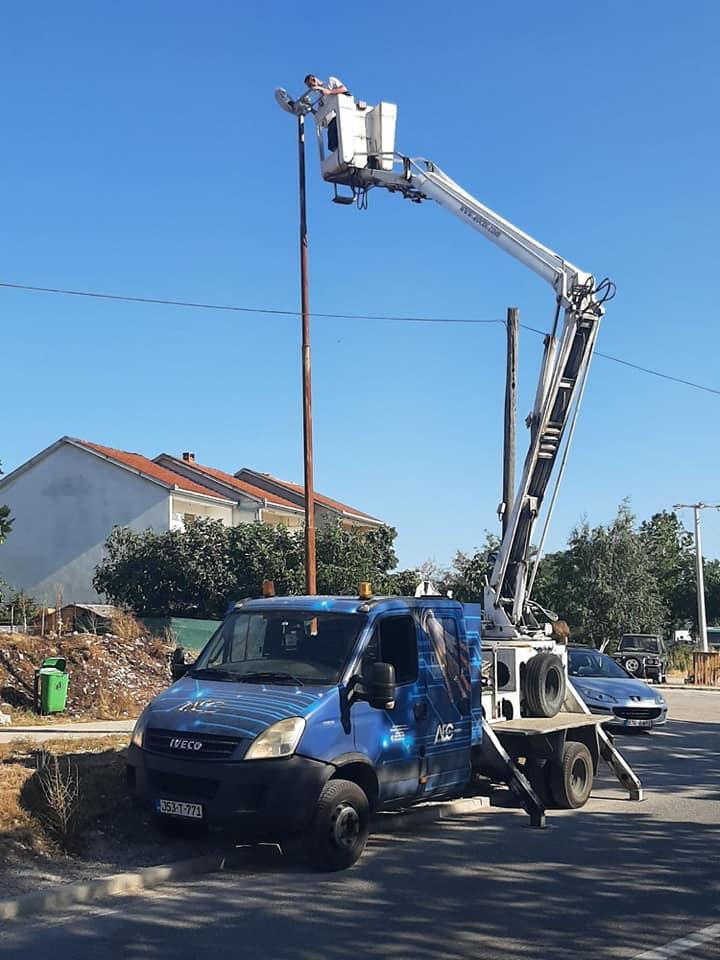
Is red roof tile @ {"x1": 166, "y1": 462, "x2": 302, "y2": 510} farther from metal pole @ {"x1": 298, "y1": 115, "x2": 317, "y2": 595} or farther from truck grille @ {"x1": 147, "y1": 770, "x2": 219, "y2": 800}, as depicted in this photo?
truck grille @ {"x1": 147, "y1": 770, "x2": 219, "y2": 800}

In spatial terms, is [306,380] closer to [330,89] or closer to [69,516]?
[330,89]

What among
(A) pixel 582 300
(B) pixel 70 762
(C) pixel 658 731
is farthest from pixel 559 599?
(B) pixel 70 762

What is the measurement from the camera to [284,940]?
629 cm

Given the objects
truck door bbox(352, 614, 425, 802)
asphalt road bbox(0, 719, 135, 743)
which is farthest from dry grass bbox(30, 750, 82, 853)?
asphalt road bbox(0, 719, 135, 743)

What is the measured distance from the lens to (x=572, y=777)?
10961 millimetres

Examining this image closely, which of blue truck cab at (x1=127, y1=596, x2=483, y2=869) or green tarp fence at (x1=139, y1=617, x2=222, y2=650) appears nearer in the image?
blue truck cab at (x1=127, y1=596, x2=483, y2=869)

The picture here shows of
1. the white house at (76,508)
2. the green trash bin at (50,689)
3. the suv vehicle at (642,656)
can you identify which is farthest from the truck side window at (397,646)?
the white house at (76,508)

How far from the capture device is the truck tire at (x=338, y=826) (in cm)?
774

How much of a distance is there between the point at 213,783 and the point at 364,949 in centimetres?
197

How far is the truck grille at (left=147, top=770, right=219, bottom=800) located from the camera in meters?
7.71

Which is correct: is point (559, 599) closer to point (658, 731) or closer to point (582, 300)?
point (658, 731)

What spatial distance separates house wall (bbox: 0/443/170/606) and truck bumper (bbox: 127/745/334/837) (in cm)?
3679

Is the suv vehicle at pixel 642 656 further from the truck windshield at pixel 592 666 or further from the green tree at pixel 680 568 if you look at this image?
the green tree at pixel 680 568

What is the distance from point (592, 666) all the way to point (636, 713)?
1564 mm
